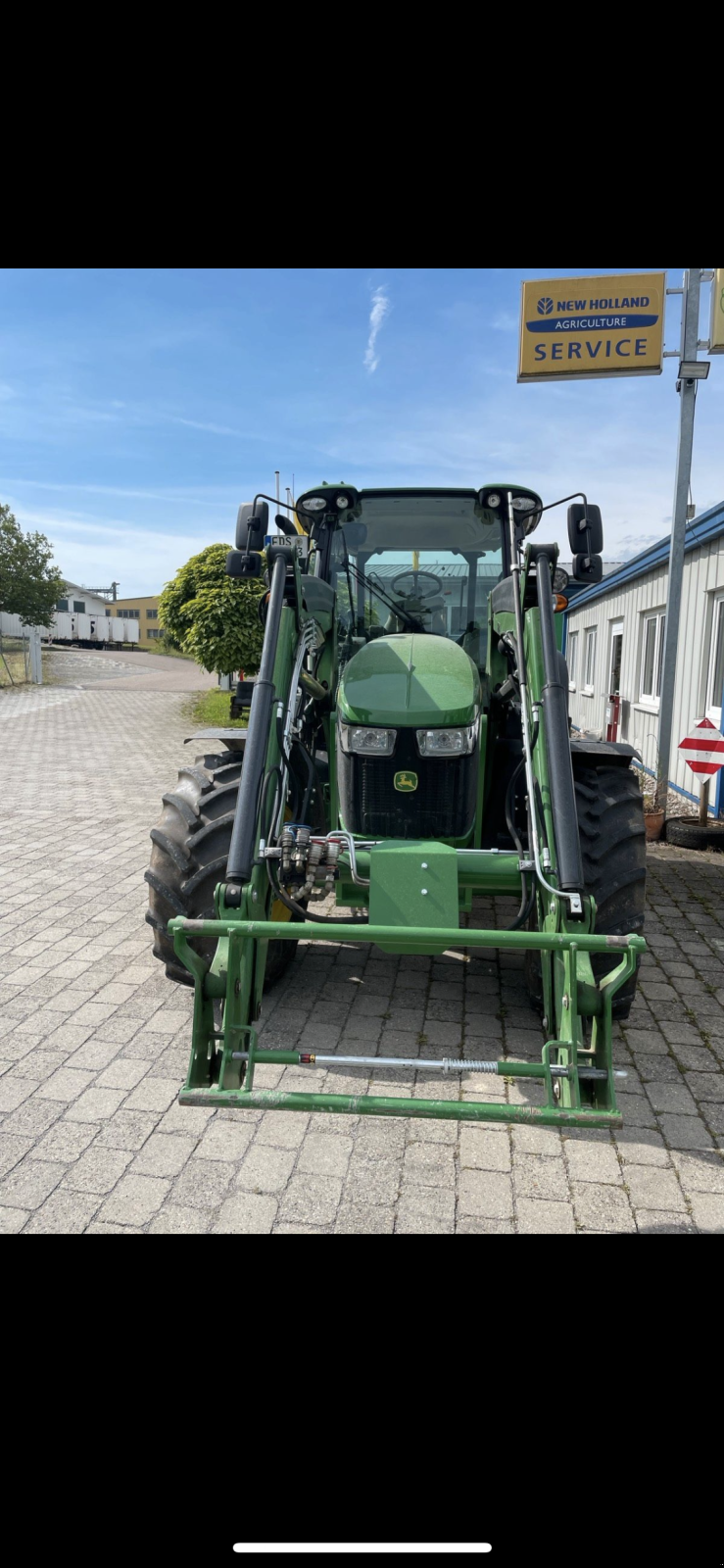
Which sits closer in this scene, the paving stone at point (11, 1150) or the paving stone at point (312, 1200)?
the paving stone at point (312, 1200)

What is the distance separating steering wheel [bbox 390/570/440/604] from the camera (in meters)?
4.91

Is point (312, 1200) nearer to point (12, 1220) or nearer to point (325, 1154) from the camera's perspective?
point (325, 1154)

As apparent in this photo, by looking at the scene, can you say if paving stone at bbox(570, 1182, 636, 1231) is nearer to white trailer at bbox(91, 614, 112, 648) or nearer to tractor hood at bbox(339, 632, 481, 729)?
tractor hood at bbox(339, 632, 481, 729)

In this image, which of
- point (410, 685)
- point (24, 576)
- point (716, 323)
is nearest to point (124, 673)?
point (24, 576)

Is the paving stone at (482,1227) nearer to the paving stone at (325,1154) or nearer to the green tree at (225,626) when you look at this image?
the paving stone at (325,1154)

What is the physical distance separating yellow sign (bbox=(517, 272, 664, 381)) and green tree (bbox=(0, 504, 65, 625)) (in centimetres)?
3011

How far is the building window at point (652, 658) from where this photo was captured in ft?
41.1

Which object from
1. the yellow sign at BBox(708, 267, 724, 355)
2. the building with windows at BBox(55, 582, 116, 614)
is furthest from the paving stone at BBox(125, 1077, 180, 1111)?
the building with windows at BBox(55, 582, 116, 614)

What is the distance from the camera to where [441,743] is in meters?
3.91

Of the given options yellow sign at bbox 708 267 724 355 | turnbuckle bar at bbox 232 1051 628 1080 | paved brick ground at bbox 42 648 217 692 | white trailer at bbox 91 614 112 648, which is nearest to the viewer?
turnbuckle bar at bbox 232 1051 628 1080

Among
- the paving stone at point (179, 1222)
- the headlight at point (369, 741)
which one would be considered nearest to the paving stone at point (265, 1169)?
the paving stone at point (179, 1222)

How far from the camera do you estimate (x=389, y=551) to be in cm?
490

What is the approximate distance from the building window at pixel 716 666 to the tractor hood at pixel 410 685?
18.8 feet

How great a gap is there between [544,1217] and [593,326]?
8.23 metres
